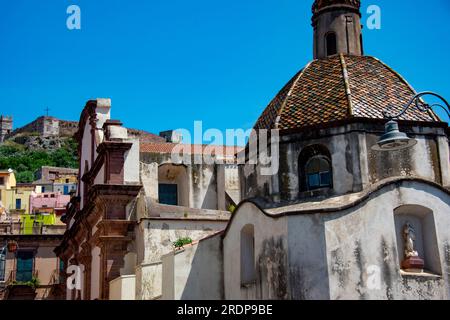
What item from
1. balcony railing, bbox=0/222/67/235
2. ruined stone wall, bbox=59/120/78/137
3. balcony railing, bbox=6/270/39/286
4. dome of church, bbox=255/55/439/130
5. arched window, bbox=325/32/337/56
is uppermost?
ruined stone wall, bbox=59/120/78/137

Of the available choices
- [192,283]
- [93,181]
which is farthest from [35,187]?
[192,283]

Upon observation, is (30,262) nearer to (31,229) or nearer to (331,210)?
(31,229)

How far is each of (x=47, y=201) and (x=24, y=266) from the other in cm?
2368

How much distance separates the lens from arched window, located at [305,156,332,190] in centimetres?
1692

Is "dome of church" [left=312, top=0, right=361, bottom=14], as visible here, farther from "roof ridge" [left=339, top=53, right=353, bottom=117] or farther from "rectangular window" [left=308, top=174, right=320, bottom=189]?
"rectangular window" [left=308, top=174, right=320, bottom=189]

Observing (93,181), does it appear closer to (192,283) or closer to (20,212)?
(192,283)

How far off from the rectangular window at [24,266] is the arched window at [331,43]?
96.7ft

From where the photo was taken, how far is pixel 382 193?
15.5m

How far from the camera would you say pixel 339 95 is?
17.6m

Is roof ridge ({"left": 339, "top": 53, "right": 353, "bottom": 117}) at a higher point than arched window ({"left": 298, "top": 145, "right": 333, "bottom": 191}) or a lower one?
higher

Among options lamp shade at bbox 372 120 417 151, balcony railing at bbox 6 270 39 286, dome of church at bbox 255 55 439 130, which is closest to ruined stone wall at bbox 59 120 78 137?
balcony railing at bbox 6 270 39 286

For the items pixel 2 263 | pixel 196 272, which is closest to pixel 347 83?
pixel 196 272

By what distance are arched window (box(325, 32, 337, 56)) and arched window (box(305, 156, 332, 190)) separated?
4637mm

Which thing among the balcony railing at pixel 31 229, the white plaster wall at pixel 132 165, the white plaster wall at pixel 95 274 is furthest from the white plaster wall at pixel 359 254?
the balcony railing at pixel 31 229
